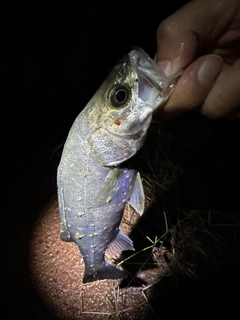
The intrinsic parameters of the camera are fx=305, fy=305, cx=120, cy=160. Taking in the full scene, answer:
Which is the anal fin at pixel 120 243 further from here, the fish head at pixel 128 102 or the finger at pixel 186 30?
the finger at pixel 186 30

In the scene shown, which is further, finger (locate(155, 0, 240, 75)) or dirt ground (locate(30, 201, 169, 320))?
dirt ground (locate(30, 201, 169, 320))

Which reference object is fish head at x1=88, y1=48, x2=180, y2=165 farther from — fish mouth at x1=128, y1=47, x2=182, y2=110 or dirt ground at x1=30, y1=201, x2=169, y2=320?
dirt ground at x1=30, y1=201, x2=169, y2=320

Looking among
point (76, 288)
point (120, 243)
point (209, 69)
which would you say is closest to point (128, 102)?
point (209, 69)

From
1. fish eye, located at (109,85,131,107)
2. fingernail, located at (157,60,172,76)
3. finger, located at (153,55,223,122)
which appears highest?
fish eye, located at (109,85,131,107)

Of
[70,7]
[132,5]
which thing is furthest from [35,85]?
[132,5]

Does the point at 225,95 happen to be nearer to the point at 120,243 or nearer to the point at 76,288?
the point at 120,243

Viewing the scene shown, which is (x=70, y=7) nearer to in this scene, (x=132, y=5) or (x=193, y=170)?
(x=132, y=5)

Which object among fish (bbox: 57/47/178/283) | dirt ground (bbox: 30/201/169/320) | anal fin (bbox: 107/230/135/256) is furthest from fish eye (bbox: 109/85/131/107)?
dirt ground (bbox: 30/201/169/320)

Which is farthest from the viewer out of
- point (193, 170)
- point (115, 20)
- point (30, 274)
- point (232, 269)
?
point (115, 20)
